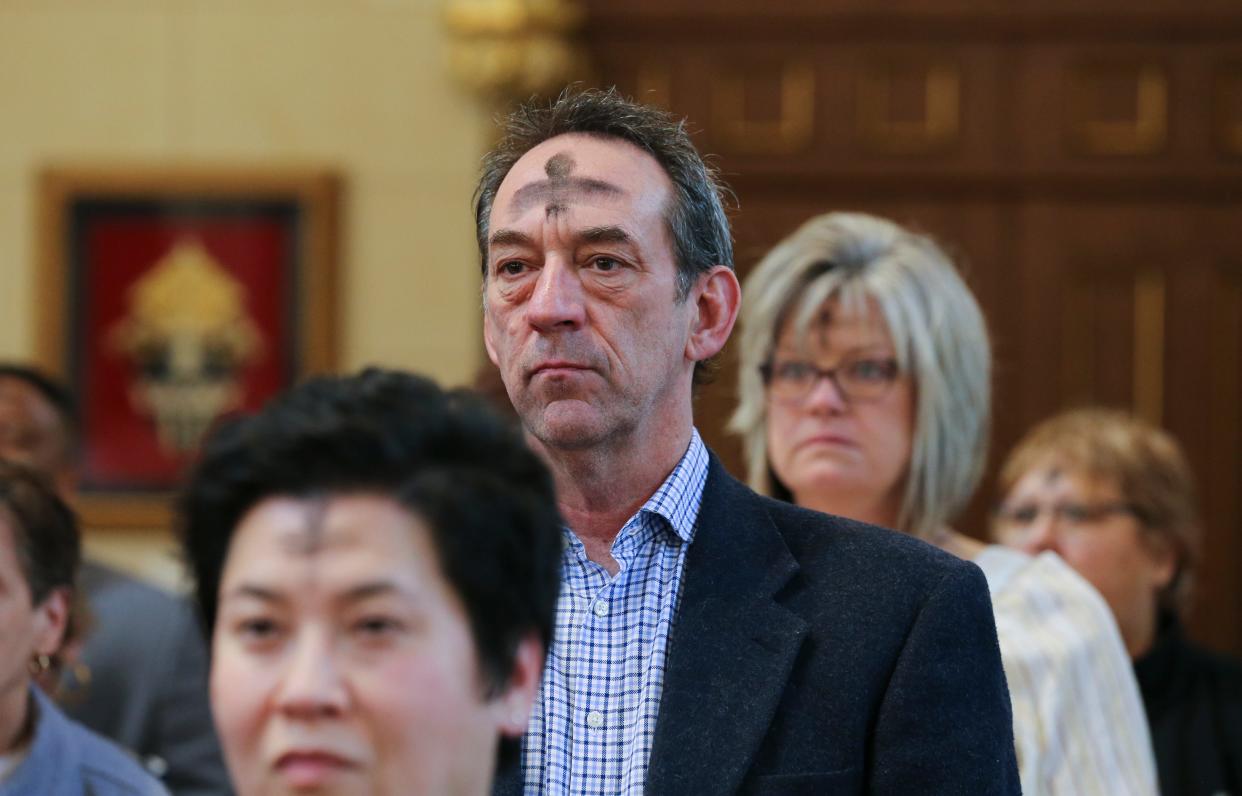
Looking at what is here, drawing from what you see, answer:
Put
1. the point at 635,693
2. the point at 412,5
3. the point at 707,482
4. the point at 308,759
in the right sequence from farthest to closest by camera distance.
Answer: the point at 412,5, the point at 707,482, the point at 635,693, the point at 308,759

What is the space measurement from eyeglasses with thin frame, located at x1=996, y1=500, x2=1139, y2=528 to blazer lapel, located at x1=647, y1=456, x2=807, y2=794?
6.50 ft

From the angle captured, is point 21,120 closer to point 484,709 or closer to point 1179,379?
point 1179,379

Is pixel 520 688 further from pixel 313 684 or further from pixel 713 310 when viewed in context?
pixel 713 310

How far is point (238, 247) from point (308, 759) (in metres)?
4.27

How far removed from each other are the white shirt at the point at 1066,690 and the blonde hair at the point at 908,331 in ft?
0.56

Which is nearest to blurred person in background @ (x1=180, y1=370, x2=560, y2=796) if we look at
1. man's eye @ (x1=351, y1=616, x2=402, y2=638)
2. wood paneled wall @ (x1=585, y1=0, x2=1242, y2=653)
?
→ man's eye @ (x1=351, y1=616, x2=402, y2=638)

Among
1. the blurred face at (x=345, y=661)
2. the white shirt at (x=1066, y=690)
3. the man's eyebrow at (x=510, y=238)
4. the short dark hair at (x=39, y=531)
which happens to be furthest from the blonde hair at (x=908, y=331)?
the blurred face at (x=345, y=661)

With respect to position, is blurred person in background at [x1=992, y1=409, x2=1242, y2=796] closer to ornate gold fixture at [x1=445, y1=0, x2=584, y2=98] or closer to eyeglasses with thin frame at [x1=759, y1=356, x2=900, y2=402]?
eyeglasses with thin frame at [x1=759, y1=356, x2=900, y2=402]

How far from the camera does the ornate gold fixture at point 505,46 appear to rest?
5.17 meters

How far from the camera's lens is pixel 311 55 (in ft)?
17.4

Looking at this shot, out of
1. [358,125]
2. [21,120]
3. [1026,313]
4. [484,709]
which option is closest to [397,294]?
[358,125]

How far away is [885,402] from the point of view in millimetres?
2928

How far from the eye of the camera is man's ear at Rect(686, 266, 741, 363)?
216 centimetres

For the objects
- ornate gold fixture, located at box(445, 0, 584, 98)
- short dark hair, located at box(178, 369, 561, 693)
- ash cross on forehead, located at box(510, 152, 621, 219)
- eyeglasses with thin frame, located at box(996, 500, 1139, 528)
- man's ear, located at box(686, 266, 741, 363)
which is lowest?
short dark hair, located at box(178, 369, 561, 693)
